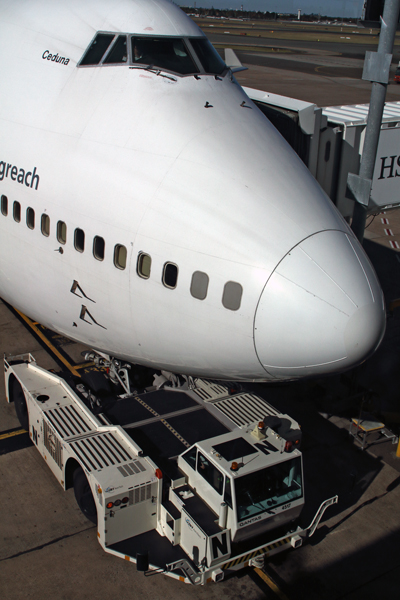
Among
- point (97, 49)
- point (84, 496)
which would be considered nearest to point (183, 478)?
point (84, 496)

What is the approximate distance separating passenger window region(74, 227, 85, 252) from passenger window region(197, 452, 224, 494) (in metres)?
4.45

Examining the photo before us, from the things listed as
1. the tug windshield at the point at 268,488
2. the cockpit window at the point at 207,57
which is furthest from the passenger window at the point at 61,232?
the tug windshield at the point at 268,488

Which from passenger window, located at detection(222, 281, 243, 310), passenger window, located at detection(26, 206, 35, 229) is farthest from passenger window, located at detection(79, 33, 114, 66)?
passenger window, located at detection(222, 281, 243, 310)

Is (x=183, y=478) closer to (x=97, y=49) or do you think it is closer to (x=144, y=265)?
(x=144, y=265)

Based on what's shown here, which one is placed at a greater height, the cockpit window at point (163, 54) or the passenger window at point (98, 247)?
the cockpit window at point (163, 54)

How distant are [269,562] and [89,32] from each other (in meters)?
10.8

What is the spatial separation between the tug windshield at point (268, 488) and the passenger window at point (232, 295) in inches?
139

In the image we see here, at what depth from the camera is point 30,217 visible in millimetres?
11258

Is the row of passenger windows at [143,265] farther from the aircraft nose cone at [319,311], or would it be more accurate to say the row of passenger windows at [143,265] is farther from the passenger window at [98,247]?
the aircraft nose cone at [319,311]

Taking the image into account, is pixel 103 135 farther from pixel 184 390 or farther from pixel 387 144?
pixel 387 144

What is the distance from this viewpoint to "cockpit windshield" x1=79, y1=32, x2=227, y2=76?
10.9 meters

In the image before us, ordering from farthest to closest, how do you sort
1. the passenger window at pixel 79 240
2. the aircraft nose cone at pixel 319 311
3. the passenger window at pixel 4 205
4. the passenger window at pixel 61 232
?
the passenger window at pixel 4 205
the passenger window at pixel 61 232
the passenger window at pixel 79 240
the aircraft nose cone at pixel 319 311

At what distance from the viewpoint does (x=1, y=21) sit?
12.9m

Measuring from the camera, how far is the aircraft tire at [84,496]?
12.0 metres
